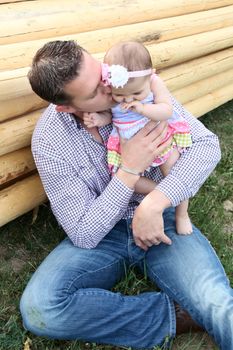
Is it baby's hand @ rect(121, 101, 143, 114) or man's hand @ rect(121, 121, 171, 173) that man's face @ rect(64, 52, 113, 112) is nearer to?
baby's hand @ rect(121, 101, 143, 114)

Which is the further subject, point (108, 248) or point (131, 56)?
point (108, 248)

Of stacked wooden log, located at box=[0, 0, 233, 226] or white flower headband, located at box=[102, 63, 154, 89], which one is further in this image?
stacked wooden log, located at box=[0, 0, 233, 226]

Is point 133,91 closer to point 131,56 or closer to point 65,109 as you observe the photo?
point 131,56

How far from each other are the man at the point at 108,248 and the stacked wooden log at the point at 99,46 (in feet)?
0.89

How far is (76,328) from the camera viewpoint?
8.87 feet

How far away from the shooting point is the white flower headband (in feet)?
7.69

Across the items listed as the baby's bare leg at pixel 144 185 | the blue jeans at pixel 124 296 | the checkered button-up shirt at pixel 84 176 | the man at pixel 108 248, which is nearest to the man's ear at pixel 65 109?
the man at pixel 108 248

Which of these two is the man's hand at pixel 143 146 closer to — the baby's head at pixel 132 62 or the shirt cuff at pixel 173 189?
the shirt cuff at pixel 173 189

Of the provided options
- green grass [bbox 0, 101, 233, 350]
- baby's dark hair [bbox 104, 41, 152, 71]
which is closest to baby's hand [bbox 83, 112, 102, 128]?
baby's dark hair [bbox 104, 41, 152, 71]

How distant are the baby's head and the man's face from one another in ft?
0.24

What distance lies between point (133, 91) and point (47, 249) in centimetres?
144

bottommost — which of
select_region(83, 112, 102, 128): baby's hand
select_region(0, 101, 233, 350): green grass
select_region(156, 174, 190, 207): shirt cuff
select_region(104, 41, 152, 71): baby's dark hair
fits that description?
select_region(0, 101, 233, 350): green grass

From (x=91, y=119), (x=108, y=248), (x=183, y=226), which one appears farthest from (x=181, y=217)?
(x=91, y=119)

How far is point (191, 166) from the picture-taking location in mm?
2867
